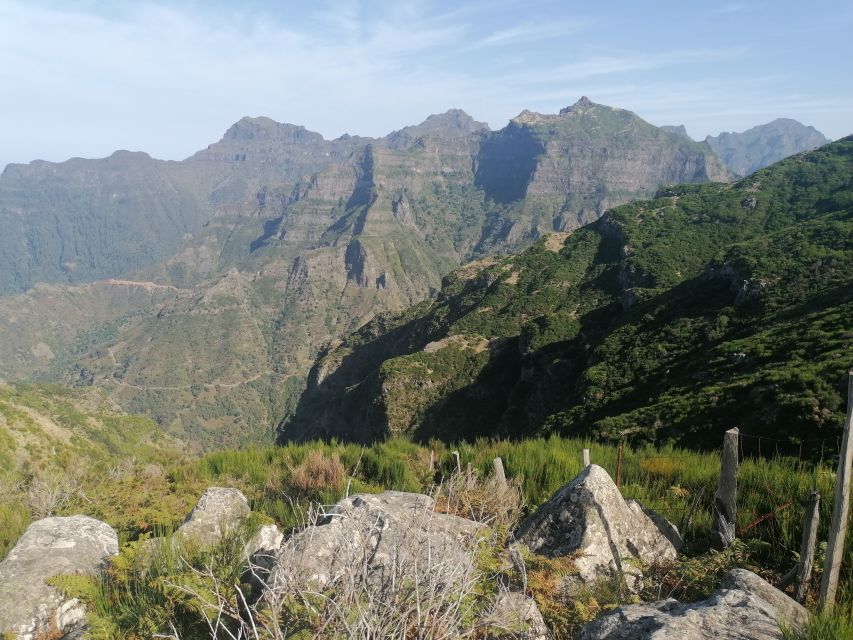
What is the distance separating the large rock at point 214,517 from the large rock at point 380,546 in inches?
57.4

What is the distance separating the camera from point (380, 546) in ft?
13.3

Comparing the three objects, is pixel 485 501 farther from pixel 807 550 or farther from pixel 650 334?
pixel 650 334

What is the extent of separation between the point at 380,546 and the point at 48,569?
326 cm

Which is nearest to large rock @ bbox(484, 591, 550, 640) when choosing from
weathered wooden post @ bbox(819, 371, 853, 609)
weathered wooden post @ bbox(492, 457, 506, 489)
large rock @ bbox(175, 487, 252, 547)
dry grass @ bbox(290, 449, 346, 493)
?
weathered wooden post @ bbox(819, 371, 853, 609)

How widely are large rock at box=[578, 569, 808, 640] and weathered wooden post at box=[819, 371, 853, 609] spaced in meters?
0.27

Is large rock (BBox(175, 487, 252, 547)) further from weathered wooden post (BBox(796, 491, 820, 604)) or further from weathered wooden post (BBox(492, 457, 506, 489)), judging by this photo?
weathered wooden post (BBox(796, 491, 820, 604))

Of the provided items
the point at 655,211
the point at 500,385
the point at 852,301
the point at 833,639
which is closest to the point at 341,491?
the point at 833,639

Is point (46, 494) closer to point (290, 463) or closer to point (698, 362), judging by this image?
point (290, 463)

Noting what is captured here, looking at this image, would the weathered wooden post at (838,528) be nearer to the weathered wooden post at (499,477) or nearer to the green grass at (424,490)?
the green grass at (424,490)

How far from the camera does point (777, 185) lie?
3002 inches

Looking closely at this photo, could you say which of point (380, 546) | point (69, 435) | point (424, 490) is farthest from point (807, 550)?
point (69, 435)

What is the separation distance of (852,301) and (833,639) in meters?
33.6

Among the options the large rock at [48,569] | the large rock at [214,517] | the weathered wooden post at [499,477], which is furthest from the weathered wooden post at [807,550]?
the large rock at [48,569]

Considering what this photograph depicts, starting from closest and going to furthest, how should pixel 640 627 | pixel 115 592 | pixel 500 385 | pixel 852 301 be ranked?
pixel 640 627
pixel 115 592
pixel 852 301
pixel 500 385
